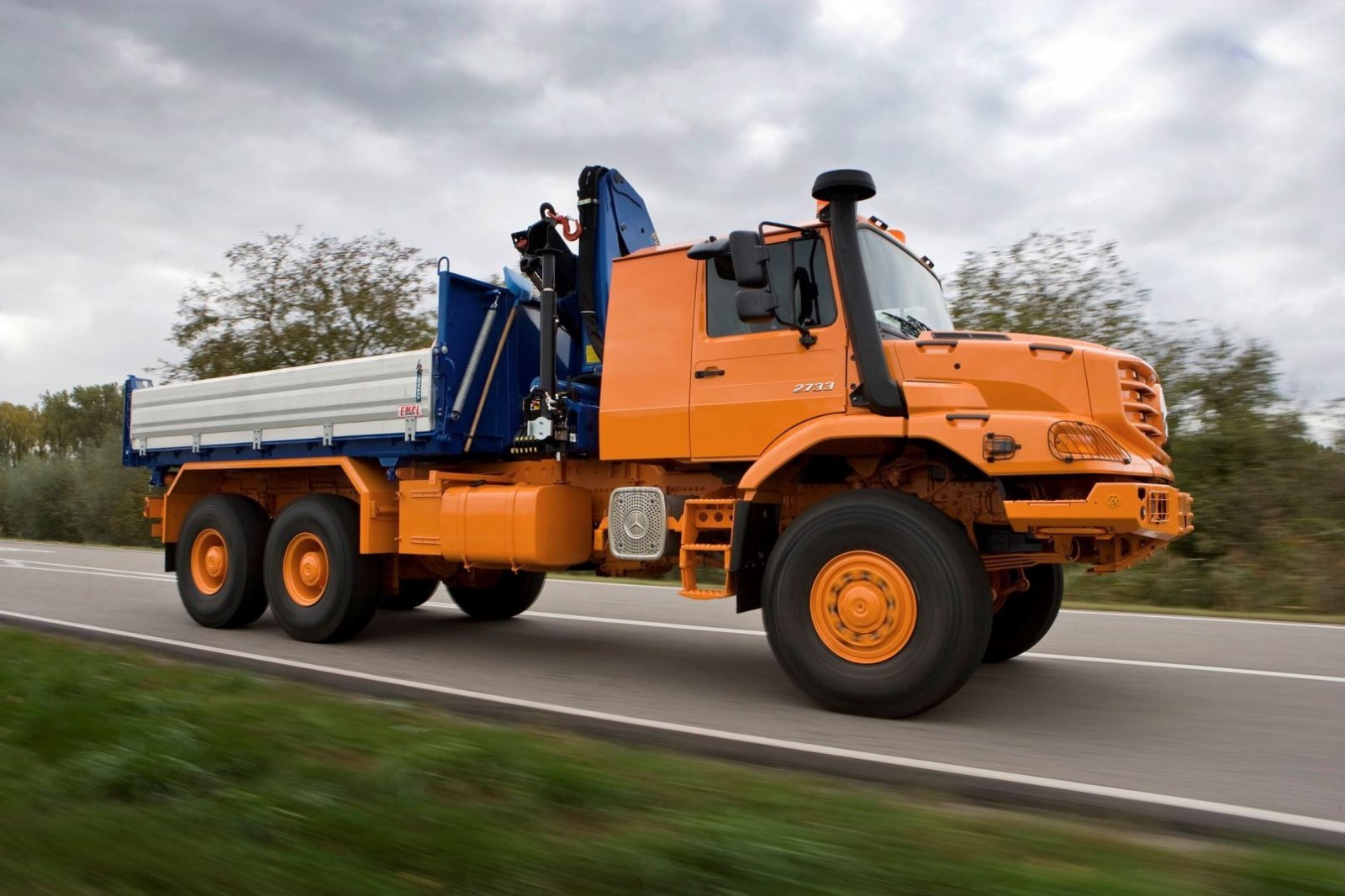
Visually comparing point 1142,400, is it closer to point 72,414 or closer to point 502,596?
point 502,596

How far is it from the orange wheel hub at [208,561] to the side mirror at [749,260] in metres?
5.87

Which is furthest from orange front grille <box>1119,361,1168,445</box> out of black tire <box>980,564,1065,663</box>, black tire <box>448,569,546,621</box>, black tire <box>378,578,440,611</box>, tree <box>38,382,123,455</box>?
tree <box>38,382,123,455</box>

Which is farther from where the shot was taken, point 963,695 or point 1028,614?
point 1028,614

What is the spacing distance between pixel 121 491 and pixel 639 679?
32.9 m

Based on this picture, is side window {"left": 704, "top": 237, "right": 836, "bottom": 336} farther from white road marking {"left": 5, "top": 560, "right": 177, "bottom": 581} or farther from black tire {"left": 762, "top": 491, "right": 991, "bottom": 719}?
white road marking {"left": 5, "top": 560, "right": 177, "bottom": 581}


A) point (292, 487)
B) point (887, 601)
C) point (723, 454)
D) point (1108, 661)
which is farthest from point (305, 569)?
point (1108, 661)

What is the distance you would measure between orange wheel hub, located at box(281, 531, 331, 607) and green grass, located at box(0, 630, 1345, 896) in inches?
144

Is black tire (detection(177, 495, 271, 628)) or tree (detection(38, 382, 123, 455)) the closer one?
black tire (detection(177, 495, 271, 628))

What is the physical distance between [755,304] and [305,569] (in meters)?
4.80

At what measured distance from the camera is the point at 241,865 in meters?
3.14

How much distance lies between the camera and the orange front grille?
5.88m

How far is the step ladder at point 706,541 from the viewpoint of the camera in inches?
257

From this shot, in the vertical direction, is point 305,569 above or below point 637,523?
below

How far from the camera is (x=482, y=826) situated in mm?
3508
